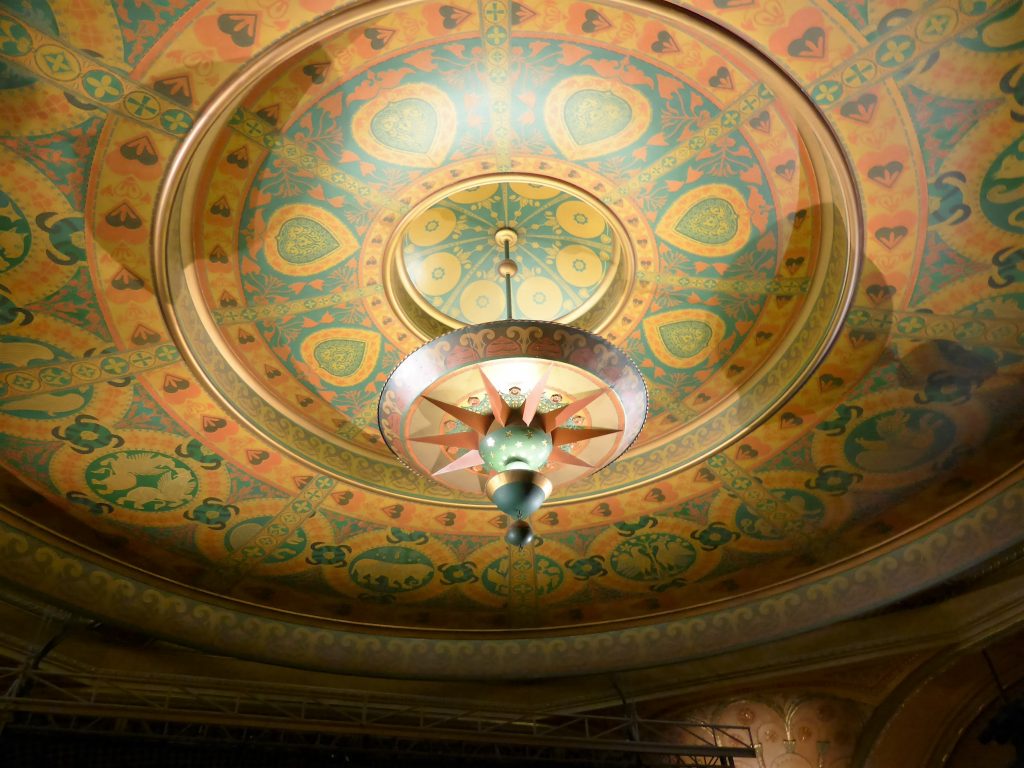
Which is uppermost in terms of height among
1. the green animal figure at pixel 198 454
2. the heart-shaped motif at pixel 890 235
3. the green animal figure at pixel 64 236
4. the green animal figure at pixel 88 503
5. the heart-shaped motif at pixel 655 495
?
the heart-shaped motif at pixel 890 235

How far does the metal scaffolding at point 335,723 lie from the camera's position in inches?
249

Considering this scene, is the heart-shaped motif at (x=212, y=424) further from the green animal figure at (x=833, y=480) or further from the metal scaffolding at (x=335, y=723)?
the green animal figure at (x=833, y=480)

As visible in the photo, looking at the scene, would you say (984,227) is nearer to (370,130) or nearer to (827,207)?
(827,207)

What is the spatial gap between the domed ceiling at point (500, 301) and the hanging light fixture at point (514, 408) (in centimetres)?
10

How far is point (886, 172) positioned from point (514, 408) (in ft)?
9.44

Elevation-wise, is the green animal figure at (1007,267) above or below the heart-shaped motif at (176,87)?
below

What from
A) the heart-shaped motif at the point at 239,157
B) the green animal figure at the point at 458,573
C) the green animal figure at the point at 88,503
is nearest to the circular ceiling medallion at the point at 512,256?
the heart-shaped motif at the point at 239,157

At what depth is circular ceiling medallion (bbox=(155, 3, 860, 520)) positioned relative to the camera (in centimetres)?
525

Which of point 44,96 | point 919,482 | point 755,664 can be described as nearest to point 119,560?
point 44,96

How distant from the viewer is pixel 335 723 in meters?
6.78

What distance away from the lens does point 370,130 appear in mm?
5641

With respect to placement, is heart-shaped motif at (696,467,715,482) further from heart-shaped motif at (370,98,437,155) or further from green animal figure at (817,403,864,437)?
heart-shaped motif at (370,98,437,155)

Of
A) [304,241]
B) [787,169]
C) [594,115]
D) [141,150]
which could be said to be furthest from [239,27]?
[787,169]

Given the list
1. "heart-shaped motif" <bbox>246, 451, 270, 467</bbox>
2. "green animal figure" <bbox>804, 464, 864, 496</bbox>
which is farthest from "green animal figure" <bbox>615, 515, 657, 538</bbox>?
"heart-shaped motif" <bbox>246, 451, 270, 467</bbox>
